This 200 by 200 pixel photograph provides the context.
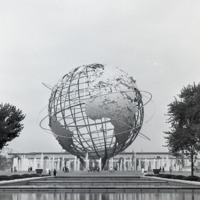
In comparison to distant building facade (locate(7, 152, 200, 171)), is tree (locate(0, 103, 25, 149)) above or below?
above

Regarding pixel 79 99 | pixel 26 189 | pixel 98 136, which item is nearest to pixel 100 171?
pixel 98 136

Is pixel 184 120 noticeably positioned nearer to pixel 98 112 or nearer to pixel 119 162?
pixel 98 112

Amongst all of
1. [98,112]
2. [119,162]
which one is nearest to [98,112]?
[98,112]

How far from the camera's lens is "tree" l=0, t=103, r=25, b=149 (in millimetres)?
34344

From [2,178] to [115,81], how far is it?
13.7 m

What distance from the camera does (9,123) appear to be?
36844 millimetres

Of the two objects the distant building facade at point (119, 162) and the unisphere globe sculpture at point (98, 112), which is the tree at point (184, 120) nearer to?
the unisphere globe sculpture at point (98, 112)

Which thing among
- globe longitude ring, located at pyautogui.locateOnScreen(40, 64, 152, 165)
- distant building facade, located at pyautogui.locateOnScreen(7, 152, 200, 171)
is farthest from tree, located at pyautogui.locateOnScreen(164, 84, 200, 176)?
distant building facade, located at pyautogui.locateOnScreen(7, 152, 200, 171)

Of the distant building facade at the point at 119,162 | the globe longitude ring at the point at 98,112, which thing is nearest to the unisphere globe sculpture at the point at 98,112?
the globe longitude ring at the point at 98,112

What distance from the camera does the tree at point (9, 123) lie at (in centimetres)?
3434

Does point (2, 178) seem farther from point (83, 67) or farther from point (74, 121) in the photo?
point (83, 67)

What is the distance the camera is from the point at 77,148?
40156 mm

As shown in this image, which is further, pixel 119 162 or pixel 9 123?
pixel 119 162

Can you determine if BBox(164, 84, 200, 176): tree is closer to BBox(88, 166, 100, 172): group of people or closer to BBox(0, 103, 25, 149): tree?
BBox(88, 166, 100, 172): group of people
